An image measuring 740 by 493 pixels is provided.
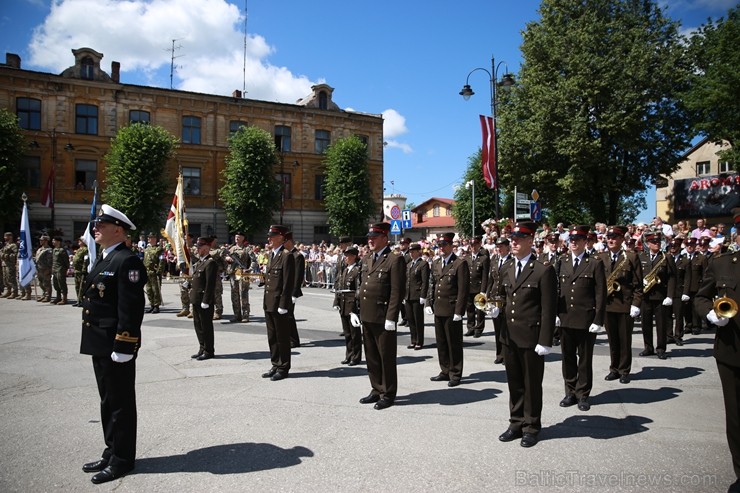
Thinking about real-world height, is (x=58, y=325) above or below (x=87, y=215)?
below

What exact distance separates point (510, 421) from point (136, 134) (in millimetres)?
37346

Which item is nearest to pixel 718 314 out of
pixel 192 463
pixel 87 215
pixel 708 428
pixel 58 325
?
pixel 708 428

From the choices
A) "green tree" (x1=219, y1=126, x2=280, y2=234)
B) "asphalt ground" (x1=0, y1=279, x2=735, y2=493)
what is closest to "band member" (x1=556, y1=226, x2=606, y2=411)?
"asphalt ground" (x1=0, y1=279, x2=735, y2=493)

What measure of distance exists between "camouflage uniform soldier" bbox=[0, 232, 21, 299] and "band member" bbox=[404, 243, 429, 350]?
638 inches

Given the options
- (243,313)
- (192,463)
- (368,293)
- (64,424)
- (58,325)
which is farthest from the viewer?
(243,313)

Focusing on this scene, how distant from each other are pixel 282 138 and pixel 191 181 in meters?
8.95

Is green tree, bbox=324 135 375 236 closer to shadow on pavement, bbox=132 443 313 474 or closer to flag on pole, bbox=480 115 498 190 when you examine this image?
flag on pole, bbox=480 115 498 190

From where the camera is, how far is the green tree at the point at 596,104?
28.7m

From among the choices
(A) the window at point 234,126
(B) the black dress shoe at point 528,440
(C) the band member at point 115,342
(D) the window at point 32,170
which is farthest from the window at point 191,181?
(B) the black dress shoe at point 528,440

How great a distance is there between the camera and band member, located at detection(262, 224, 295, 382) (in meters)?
8.01

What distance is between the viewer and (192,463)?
15.6 ft

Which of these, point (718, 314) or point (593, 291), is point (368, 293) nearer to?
point (593, 291)

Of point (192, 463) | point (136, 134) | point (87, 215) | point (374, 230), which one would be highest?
point (136, 134)

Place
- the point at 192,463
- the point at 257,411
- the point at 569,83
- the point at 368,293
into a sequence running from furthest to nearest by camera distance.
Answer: the point at 569,83, the point at 368,293, the point at 257,411, the point at 192,463
